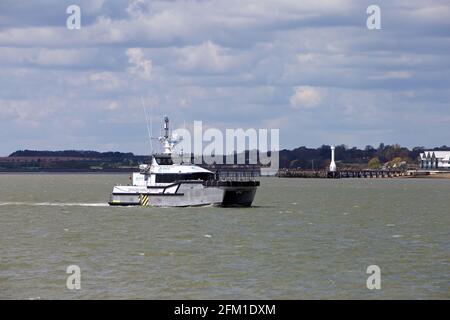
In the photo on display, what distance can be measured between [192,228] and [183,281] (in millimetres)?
24603

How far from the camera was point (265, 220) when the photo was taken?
7656 centimetres

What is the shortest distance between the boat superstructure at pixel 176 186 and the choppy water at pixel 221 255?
5.41 feet

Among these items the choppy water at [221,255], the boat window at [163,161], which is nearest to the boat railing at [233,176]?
the choppy water at [221,255]

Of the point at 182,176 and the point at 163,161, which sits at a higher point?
the point at 163,161

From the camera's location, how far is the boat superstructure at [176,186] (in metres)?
84.4

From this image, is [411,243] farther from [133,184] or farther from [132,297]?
[133,184]

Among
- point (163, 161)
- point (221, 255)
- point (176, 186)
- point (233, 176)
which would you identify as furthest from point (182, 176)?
point (221, 255)

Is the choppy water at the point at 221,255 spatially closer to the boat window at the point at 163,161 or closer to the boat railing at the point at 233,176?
the boat railing at the point at 233,176

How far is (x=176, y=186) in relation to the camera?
85438mm

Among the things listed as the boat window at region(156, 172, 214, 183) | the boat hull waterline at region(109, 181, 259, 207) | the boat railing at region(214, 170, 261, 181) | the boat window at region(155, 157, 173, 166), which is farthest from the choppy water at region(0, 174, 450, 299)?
the boat window at region(155, 157, 173, 166)

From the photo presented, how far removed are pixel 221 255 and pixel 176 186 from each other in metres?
34.3

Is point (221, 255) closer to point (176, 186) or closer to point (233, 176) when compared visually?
point (176, 186)
